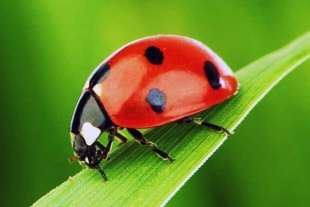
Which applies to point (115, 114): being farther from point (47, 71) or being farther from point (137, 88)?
point (47, 71)

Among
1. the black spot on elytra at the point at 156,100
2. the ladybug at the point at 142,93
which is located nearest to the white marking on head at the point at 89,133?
the ladybug at the point at 142,93

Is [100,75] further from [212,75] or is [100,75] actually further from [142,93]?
[212,75]

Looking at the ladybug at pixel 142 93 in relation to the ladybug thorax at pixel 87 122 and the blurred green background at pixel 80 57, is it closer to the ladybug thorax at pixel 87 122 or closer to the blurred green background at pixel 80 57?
the ladybug thorax at pixel 87 122

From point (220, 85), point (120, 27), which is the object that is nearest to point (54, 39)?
point (120, 27)

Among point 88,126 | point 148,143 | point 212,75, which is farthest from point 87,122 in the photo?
point 212,75

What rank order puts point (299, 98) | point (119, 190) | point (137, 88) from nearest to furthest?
point (119, 190), point (137, 88), point (299, 98)
